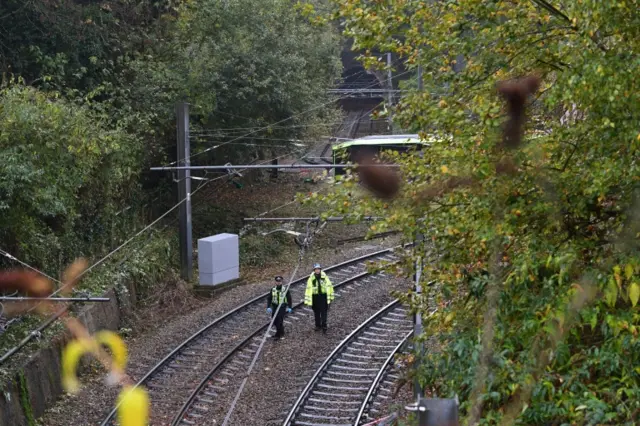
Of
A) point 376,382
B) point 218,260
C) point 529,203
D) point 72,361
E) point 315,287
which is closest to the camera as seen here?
A: point 529,203

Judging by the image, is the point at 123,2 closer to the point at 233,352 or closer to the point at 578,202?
the point at 233,352

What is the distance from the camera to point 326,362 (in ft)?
51.0

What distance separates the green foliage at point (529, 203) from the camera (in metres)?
7.37

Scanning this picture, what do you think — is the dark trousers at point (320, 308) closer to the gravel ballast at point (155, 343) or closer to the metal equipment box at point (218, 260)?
the gravel ballast at point (155, 343)

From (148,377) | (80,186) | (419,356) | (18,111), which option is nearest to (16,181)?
(18,111)

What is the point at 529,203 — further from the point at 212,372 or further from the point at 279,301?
the point at 279,301

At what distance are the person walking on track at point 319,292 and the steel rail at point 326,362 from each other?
78 centimetres

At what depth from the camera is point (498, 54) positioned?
926 cm

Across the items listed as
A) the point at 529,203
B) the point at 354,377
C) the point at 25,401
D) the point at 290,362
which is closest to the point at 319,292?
the point at 290,362

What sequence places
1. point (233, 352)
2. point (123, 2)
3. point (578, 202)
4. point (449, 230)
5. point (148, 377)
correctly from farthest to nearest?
point (123, 2) → point (233, 352) → point (148, 377) → point (449, 230) → point (578, 202)

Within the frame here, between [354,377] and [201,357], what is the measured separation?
10.5 ft

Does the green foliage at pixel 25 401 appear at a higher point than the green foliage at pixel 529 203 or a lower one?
lower

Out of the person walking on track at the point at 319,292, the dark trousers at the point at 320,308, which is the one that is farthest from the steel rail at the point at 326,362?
the person walking on track at the point at 319,292

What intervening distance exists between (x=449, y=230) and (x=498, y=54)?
2.02 metres
